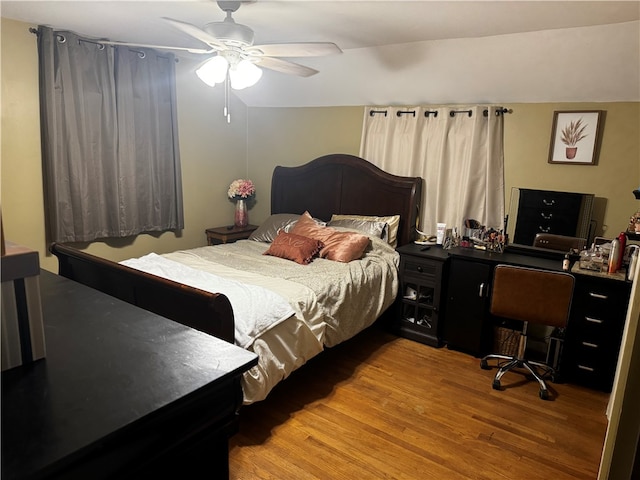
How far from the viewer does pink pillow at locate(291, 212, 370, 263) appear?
3.40 meters

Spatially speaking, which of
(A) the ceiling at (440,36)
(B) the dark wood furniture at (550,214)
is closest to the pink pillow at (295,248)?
(A) the ceiling at (440,36)

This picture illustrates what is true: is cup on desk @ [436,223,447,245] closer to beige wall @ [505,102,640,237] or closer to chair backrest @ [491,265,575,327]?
beige wall @ [505,102,640,237]

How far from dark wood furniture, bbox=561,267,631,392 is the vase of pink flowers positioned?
3.18 meters

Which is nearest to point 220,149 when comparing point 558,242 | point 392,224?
point 392,224

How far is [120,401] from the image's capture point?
0.82m

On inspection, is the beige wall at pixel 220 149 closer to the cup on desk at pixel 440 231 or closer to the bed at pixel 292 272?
the bed at pixel 292 272

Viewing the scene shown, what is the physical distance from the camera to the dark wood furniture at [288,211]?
209 cm

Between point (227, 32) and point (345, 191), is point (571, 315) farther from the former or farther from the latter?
point (227, 32)

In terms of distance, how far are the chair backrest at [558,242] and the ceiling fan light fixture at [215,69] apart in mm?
2617

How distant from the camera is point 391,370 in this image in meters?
3.02

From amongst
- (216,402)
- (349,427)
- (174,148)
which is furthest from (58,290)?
(174,148)

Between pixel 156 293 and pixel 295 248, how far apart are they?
4.41 ft

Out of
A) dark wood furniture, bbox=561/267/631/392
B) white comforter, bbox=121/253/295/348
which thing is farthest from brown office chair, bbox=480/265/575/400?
white comforter, bbox=121/253/295/348

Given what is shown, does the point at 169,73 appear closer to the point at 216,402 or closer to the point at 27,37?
the point at 27,37
